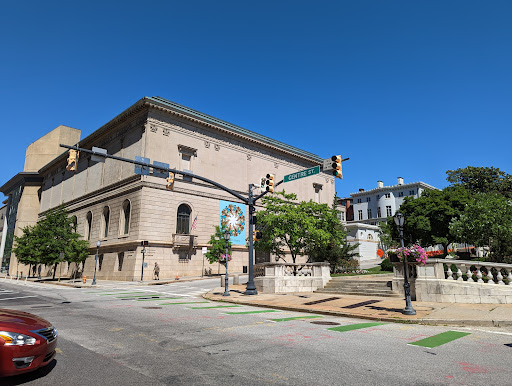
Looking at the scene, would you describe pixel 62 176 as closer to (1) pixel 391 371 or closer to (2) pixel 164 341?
(2) pixel 164 341

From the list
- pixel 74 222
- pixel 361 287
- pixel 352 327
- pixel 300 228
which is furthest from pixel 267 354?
pixel 74 222

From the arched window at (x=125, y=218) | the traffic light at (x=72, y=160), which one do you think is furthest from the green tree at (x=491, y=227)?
the arched window at (x=125, y=218)

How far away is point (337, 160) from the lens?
49.5 ft

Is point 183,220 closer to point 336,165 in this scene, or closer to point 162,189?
point 162,189

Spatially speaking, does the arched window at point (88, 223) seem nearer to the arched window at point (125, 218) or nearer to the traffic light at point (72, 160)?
the arched window at point (125, 218)

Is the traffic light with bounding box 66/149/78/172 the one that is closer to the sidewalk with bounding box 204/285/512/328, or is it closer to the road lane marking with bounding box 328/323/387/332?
the sidewalk with bounding box 204/285/512/328

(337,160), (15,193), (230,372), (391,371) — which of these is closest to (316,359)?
(391,371)

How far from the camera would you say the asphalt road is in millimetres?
5246

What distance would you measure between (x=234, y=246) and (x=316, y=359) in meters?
39.5

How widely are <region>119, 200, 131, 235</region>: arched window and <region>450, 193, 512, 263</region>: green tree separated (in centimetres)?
3582

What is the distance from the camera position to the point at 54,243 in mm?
42156

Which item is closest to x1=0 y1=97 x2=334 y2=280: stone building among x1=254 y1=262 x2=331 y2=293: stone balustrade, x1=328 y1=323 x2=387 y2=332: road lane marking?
x1=254 y1=262 x2=331 y2=293: stone balustrade

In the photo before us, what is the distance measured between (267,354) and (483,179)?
67.6 meters

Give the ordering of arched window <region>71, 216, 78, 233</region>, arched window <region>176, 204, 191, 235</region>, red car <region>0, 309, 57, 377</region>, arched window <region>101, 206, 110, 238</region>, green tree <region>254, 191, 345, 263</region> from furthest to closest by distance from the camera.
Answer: arched window <region>71, 216, 78, 233</region>
arched window <region>101, 206, 110, 238</region>
arched window <region>176, 204, 191, 235</region>
green tree <region>254, 191, 345, 263</region>
red car <region>0, 309, 57, 377</region>
